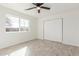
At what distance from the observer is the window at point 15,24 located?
14.4 feet

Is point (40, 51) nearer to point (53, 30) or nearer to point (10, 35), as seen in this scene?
point (10, 35)

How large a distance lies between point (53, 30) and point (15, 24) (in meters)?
2.97

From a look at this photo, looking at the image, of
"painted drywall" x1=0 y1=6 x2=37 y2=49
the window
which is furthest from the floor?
the window

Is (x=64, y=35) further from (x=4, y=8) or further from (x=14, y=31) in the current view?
(x=4, y=8)

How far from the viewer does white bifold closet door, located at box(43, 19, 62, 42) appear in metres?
5.43

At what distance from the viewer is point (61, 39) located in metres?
5.29

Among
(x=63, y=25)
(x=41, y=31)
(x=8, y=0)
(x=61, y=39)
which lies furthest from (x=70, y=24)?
(x=8, y=0)

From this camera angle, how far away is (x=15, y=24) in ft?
16.2

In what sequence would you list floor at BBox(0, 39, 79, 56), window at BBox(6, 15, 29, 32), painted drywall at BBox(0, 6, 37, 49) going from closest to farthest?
floor at BBox(0, 39, 79, 56), painted drywall at BBox(0, 6, 37, 49), window at BBox(6, 15, 29, 32)

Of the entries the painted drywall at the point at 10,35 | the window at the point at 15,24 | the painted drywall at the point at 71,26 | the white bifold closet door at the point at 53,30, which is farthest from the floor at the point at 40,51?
the white bifold closet door at the point at 53,30

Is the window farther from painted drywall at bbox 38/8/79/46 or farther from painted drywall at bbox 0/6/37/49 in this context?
painted drywall at bbox 38/8/79/46

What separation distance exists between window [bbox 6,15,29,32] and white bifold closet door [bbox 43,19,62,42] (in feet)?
6.01

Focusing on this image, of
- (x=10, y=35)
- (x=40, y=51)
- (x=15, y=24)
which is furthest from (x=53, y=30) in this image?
(x=10, y=35)

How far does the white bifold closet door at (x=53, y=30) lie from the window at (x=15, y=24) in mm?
1833
